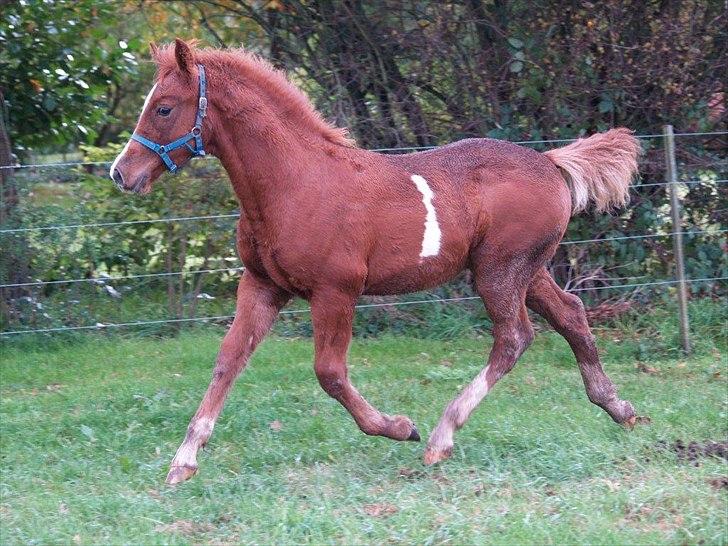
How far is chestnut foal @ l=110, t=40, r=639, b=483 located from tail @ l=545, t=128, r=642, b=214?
13cm

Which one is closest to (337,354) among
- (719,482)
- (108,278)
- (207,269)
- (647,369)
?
(719,482)

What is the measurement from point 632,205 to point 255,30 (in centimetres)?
407

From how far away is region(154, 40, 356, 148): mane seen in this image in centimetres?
511

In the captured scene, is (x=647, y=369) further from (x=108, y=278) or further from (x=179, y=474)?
(x=108, y=278)

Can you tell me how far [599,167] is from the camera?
584 centimetres

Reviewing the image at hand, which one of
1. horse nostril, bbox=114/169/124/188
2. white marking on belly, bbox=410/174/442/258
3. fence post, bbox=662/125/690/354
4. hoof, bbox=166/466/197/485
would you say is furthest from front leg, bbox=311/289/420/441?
fence post, bbox=662/125/690/354

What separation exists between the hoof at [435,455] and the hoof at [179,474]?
4.04 ft

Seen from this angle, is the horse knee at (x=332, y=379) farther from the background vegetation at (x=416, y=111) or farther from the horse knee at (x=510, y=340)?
the background vegetation at (x=416, y=111)

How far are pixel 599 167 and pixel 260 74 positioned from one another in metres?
2.12

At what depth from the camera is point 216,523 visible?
4422 millimetres

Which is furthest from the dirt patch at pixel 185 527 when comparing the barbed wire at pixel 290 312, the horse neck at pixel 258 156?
the barbed wire at pixel 290 312

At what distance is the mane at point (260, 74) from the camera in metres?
5.11

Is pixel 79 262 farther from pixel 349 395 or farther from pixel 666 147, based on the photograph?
pixel 666 147

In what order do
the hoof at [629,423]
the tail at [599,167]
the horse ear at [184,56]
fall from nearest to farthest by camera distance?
the horse ear at [184,56] < the hoof at [629,423] < the tail at [599,167]
